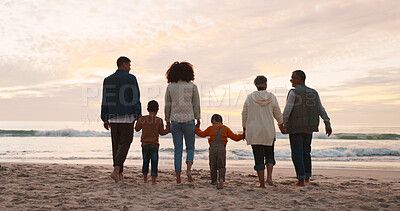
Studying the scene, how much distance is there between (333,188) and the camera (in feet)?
16.3

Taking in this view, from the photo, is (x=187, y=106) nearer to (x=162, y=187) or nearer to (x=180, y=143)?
(x=180, y=143)

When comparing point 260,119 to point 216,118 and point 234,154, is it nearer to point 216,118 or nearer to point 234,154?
point 216,118

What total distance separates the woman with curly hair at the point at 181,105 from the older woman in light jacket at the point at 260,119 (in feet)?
2.66

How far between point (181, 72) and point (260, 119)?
1449 mm

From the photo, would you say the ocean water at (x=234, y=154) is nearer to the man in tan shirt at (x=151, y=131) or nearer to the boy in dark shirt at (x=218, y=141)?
the boy in dark shirt at (x=218, y=141)

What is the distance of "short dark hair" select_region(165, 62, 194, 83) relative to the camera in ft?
16.2

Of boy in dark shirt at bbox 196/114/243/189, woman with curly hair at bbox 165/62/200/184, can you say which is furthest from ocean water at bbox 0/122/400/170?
woman with curly hair at bbox 165/62/200/184

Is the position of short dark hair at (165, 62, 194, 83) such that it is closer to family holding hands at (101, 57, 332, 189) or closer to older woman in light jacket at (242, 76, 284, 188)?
family holding hands at (101, 57, 332, 189)

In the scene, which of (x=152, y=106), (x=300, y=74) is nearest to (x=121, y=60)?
(x=152, y=106)

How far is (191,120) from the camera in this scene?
482 cm

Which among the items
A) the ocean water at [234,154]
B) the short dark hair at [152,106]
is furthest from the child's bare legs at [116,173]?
the ocean water at [234,154]

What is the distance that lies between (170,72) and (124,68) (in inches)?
31.4

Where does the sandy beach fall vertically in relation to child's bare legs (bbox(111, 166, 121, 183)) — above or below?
below

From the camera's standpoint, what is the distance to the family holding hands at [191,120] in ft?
15.6
